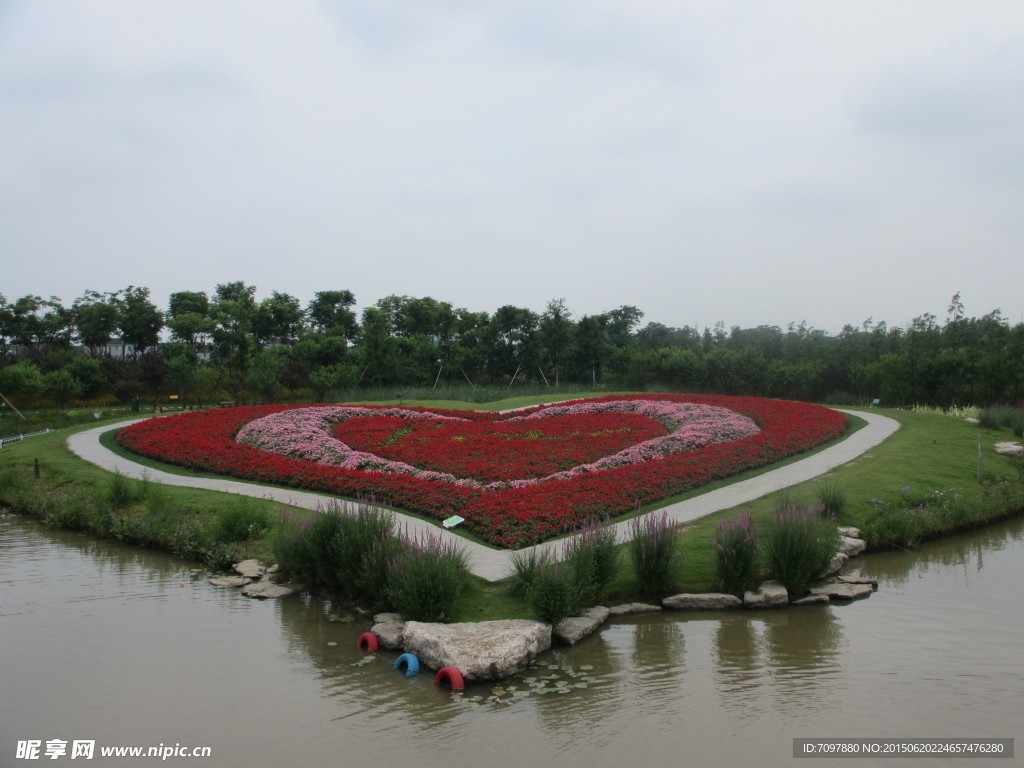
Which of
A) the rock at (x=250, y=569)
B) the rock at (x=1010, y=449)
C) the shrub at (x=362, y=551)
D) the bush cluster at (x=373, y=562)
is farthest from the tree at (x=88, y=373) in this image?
the rock at (x=1010, y=449)

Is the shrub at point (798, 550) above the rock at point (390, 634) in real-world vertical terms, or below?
above

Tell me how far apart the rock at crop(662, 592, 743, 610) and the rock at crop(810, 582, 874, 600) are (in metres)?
1.26

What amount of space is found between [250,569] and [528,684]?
5.43m

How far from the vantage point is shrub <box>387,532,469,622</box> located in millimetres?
8094

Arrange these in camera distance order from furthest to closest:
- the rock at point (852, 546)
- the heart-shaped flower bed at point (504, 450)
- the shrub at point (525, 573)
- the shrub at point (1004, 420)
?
the shrub at point (1004, 420) < the heart-shaped flower bed at point (504, 450) < the rock at point (852, 546) < the shrub at point (525, 573)

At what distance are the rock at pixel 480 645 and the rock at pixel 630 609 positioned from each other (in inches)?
51.5

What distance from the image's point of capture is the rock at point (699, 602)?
8.94 metres

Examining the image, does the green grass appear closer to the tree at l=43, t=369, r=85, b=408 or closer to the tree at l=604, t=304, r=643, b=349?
the tree at l=43, t=369, r=85, b=408

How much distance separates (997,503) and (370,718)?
13164mm

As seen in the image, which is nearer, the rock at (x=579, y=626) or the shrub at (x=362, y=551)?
the rock at (x=579, y=626)

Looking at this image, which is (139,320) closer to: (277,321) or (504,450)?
(277,321)

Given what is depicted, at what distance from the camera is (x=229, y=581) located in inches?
402

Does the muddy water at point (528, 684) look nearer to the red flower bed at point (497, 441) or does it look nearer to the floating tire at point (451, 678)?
the floating tire at point (451, 678)

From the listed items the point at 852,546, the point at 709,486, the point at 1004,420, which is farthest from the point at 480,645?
the point at 1004,420
